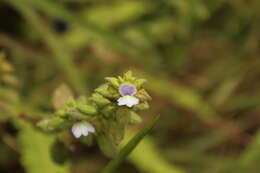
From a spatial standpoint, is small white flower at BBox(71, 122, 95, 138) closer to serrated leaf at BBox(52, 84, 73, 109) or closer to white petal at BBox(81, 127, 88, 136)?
white petal at BBox(81, 127, 88, 136)

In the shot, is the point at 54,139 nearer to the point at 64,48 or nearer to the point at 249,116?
the point at 64,48

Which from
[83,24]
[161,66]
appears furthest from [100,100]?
[161,66]

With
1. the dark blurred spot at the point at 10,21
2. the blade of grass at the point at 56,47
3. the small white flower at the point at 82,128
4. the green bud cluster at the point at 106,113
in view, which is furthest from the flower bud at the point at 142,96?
the dark blurred spot at the point at 10,21

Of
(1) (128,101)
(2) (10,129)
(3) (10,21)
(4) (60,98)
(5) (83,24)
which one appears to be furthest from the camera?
(3) (10,21)

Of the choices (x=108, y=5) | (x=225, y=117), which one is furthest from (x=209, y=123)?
(x=108, y=5)

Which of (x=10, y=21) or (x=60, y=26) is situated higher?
(x=60, y=26)

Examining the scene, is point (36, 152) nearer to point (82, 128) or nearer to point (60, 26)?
point (82, 128)
